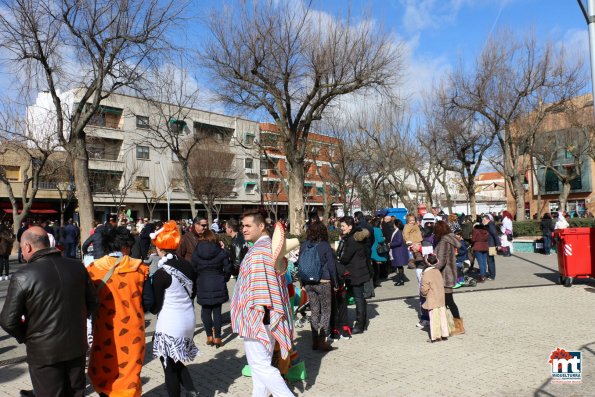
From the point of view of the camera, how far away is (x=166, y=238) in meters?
4.36

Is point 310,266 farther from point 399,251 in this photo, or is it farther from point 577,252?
point 577,252

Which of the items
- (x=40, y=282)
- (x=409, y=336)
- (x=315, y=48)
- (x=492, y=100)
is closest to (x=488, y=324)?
(x=409, y=336)

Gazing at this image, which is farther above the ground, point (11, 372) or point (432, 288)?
point (432, 288)

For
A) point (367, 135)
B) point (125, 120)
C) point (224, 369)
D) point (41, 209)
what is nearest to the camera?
point (224, 369)

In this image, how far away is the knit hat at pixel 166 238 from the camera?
433 cm

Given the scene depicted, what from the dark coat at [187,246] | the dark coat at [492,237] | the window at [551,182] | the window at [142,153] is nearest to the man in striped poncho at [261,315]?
the dark coat at [187,246]

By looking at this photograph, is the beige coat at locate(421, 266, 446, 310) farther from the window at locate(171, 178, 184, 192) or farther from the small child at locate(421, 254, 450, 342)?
the window at locate(171, 178, 184, 192)

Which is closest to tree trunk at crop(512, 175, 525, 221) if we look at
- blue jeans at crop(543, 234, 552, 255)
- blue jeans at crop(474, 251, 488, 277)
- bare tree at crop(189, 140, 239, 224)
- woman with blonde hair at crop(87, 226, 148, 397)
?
blue jeans at crop(543, 234, 552, 255)

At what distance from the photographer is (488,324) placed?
7246mm

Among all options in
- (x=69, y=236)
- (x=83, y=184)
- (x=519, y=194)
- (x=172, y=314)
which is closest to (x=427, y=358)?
(x=172, y=314)

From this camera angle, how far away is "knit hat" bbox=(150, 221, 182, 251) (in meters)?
4.33

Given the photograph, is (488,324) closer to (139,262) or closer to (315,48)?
(139,262)

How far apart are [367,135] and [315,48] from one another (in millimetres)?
14900

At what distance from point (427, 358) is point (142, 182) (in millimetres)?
42335
